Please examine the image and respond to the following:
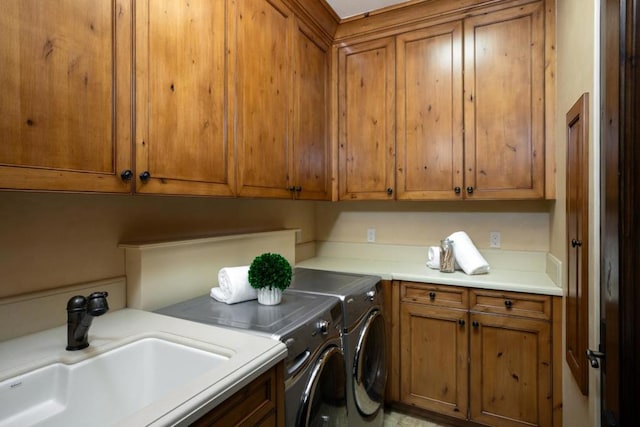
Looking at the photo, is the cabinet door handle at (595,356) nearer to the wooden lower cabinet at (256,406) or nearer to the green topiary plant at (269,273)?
the wooden lower cabinet at (256,406)

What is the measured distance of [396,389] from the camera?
2148 mm

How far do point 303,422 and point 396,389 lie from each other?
1.19 m

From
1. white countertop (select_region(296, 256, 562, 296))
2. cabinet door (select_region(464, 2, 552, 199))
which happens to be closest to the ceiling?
cabinet door (select_region(464, 2, 552, 199))

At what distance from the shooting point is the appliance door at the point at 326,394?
3.92 feet

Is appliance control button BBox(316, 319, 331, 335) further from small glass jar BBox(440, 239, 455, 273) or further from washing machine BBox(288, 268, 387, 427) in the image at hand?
small glass jar BBox(440, 239, 455, 273)

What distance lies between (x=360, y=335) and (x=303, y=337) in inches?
22.6

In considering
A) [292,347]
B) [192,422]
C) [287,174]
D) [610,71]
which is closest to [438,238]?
[287,174]

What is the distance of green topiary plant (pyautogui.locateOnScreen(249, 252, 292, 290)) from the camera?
4.74ft

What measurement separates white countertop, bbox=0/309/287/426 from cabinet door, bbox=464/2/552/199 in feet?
5.60

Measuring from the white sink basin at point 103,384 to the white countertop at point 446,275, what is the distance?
1.34 m

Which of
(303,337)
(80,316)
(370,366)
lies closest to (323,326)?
(303,337)

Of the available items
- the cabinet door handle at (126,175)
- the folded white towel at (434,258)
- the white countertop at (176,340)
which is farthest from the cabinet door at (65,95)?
the folded white towel at (434,258)

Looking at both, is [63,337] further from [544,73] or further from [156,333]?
[544,73]

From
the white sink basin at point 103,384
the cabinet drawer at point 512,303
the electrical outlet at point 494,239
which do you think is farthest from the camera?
the electrical outlet at point 494,239
